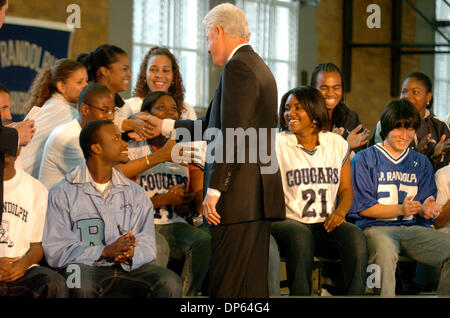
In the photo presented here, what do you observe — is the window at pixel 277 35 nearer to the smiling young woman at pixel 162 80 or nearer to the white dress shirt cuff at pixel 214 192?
the smiling young woman at pixel 162 80

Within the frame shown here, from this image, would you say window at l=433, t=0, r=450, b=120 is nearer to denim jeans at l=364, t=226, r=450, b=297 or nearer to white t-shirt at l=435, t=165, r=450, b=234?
white t-shirt at l=435, t=165, r=450, b=234

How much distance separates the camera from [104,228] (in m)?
3.36

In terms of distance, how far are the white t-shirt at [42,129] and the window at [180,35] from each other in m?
3.88

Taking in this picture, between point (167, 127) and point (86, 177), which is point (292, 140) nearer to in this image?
point (167, 127)

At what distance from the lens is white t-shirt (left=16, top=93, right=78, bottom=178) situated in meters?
4.11

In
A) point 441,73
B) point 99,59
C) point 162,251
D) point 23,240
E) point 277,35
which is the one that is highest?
point 277,35

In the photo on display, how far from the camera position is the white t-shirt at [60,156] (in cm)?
377

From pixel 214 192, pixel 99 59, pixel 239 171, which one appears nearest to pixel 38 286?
pixel 214 192

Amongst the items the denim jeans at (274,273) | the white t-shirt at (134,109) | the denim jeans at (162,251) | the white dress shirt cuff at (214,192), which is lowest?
the denim jeans at (274,273)

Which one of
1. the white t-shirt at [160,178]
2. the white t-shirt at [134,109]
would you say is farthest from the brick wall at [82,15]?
the white t-shirt at [160,178]

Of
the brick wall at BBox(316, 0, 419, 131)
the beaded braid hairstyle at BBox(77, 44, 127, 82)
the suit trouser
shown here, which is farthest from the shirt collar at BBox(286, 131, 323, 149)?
the brick wall at BBox(316, 0, 419, 131)

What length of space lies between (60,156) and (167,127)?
0.66 m

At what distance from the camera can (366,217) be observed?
421cm
